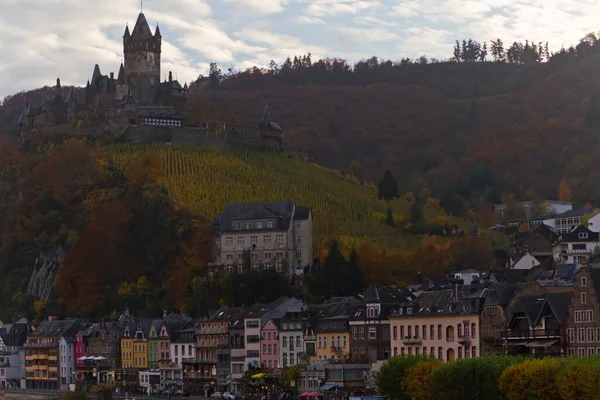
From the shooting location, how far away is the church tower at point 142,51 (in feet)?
643

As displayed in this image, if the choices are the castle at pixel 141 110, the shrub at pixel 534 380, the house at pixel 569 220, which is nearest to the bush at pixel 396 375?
the shrub at pixel 534 380

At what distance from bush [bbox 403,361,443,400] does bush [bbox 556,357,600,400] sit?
14.2 m

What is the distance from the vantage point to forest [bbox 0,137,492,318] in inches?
5591

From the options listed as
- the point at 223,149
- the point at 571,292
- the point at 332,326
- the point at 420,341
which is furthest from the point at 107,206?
the point at 571,292

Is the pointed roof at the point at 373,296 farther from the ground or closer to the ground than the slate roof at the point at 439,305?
farther from the ground

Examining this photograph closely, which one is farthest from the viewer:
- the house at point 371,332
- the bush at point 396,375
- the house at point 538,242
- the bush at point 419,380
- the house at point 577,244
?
the house at point 538,242

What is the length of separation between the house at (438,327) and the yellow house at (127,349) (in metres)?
35.6

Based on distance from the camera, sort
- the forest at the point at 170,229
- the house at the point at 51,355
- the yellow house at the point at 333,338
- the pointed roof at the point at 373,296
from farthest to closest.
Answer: the forest at the point at 170,229 → the house at the point at 51,355 → the yellow house at the point at 333,338 → the pointed roof at the point at 373,296

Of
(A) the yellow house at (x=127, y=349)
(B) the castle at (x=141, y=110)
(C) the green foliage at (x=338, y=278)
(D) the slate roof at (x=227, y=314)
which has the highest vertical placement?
(B) the castle at (x=141, y=110)

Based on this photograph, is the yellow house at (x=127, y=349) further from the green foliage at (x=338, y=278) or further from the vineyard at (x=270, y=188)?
the vineyard at (x=270, y=188)

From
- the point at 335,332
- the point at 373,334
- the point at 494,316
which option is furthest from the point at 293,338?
the point at 494,316

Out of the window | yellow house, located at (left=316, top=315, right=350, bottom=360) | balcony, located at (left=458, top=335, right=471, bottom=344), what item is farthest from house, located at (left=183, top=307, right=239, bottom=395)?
balcony, located at (left=458, top=335, right=471, bottom=344)

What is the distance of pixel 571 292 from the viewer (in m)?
92.0

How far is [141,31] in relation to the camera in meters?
197
